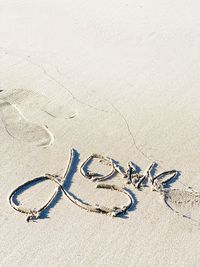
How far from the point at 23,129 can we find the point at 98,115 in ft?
2.02

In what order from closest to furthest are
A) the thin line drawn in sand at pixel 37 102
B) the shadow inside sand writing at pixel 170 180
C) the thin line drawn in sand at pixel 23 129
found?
the shadow inside sand writing at pixel 170 180, the thin line drawn in sand at pixel 23 129, the thin line drawn in sand at pixel 37 102

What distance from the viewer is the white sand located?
2656 millimetres

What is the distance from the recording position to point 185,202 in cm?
294

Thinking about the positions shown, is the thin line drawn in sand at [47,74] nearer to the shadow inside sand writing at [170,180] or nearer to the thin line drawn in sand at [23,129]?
the thin line drawn in sand at [23,129]

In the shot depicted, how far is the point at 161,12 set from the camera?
5492mm


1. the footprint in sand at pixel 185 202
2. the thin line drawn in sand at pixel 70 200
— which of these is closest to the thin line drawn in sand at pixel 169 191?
the footprint in sand at pixel 185 202

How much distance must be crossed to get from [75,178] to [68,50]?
1.97 m

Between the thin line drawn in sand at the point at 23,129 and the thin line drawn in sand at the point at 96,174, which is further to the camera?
the thin line drawn in sand at the point at 23,129

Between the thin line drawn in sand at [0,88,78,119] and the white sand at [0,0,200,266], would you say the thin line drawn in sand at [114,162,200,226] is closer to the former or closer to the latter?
the white sand at [0,0,200,266]

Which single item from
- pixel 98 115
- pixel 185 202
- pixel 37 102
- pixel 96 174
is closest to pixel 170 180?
pixel 185 202

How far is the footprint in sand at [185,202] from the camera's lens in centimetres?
286

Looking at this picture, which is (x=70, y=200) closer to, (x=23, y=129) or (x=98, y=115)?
(x=23, y=129)

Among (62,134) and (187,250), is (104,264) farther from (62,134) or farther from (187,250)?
(62,134)

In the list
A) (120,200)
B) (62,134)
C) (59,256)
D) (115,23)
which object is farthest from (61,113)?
(115,23)
